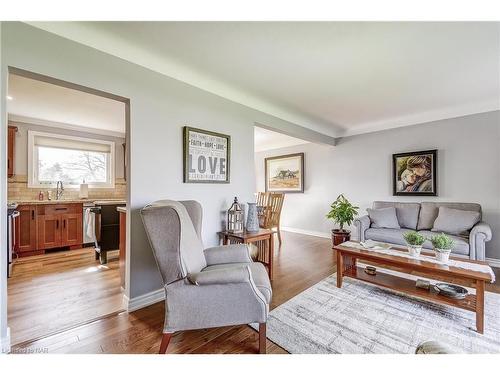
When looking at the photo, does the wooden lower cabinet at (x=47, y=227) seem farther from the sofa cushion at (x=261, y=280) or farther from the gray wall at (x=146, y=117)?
the sofa cushion at (x=261, y=280)

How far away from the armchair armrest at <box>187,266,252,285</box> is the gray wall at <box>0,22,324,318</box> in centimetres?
98

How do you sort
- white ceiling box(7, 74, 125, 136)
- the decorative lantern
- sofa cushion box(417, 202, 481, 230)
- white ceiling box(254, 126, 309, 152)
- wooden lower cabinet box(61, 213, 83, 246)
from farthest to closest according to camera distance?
1. white ceiling box(254, 126, 309, 152)
2. wooden lower cabinet box(61, 213, 83, 246)
3. sofa cushion box(417, 202, 481, 230)
4. white ceiling box(7, 74, 125, 136)
5. the decorative lantern

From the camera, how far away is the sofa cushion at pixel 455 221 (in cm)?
303

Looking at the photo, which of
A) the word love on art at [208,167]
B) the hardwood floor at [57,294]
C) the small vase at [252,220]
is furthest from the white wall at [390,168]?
the hardwood floor at [57,294]

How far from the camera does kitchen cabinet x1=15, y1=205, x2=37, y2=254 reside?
341 cm

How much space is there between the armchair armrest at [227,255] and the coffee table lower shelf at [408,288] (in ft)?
4.08

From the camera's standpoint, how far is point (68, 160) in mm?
4266

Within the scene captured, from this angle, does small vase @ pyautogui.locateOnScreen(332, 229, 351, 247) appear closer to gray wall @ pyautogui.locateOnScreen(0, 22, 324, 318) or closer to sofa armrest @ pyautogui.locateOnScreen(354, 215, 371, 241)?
sofa armrest @ pyautogui.locateOnScreen(354, 215, 371, 241)

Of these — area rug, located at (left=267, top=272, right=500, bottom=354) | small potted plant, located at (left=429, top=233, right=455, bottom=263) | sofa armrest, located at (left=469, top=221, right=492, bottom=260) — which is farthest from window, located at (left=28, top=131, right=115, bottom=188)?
sofa armrest, located at (left=469, top=221, right=492, bottom=260)

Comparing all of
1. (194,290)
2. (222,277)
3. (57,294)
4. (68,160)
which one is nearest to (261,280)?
(222,277)

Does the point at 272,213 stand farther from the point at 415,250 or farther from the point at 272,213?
the point at 415,250

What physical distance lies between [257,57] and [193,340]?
7.93 feet

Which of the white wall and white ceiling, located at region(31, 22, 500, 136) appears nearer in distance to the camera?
white ceiling, located at region(31, 22, 500, 136)

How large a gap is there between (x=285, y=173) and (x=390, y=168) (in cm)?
232
